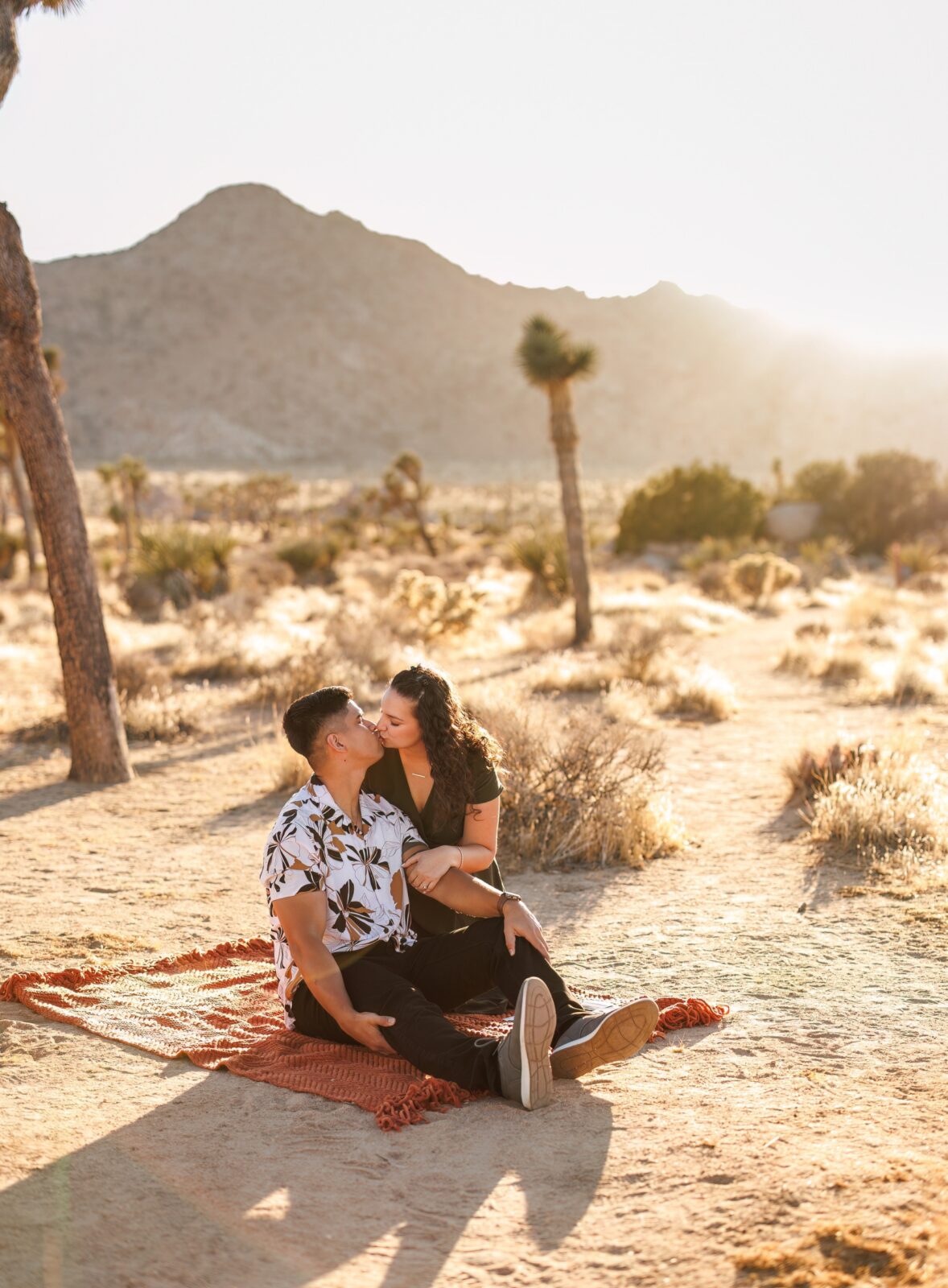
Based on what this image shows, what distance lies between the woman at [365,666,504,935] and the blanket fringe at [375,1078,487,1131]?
71 cm

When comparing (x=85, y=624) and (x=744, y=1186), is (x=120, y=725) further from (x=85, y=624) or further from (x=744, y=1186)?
(x=744, y=1186)

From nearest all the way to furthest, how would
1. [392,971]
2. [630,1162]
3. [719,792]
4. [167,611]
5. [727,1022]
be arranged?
[630,1162], [392,971], [727,1022], [719,792], [167,611]

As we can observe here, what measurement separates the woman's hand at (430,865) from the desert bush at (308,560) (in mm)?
26427

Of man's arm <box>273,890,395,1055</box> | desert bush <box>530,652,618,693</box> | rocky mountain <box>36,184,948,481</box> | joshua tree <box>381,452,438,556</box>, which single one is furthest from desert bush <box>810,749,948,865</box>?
rocky mountain <box>36,184,948,481</box>

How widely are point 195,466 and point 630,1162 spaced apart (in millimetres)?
93819

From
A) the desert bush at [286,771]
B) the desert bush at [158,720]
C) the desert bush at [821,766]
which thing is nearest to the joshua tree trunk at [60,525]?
the desert bush at [286,771]

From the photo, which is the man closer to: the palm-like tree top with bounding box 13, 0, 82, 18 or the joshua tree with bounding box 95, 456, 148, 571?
the palm-like tree top with bounding box 13, 0, 82, 18

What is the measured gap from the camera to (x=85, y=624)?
9.65 metres

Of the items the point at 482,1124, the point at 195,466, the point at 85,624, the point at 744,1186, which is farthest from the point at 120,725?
the point at 195,466

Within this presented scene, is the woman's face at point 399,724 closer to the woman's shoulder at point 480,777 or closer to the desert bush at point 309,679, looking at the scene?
the woman's shoulder at point 480,777

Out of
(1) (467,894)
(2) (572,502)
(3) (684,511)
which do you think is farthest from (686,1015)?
(3) (684,511)

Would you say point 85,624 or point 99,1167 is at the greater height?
point 85,624

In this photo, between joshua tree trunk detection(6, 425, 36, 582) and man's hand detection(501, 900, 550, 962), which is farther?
joshua tree trunk detection(6, 425, 36, 582)

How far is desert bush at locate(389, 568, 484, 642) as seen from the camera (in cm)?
1862
